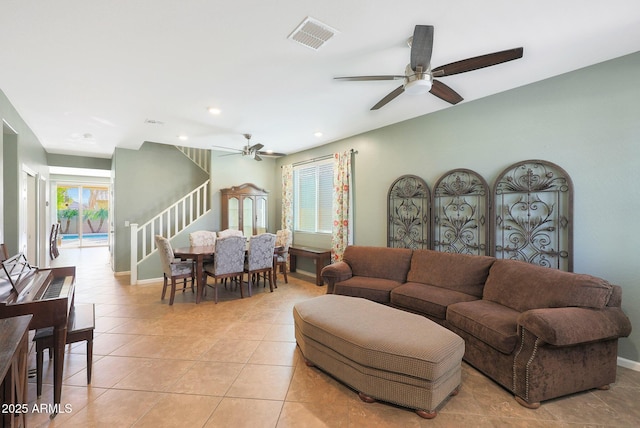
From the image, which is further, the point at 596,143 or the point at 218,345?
the point at 218,345

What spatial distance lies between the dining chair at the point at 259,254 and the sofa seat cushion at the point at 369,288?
4.68 ft

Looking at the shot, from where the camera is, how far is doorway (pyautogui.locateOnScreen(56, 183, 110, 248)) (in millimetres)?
10273

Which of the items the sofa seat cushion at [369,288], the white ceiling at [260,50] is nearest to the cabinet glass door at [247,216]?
the white ceiling at [260,50]

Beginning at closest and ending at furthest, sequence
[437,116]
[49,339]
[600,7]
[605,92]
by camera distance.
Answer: [600,7]
[49,339]
[605,92]
[437,116]

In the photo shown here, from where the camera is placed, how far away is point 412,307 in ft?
10.2

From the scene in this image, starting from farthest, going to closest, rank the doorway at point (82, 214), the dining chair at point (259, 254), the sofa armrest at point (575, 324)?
the doorway at point (82, 214)
the dining chair at point (259, 254)
the sofa armrest at point (575, 324)

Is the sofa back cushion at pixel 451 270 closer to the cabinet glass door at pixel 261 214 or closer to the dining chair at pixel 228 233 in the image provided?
the dining chair at pixel 228 233

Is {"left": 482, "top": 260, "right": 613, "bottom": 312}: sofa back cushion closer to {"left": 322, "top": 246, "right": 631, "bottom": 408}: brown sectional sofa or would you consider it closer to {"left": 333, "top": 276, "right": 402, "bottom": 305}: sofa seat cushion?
{"left": 322, "top": 246, "right": 631, "bottom": 408}: brown sectional sofa

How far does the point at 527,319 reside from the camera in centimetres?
201

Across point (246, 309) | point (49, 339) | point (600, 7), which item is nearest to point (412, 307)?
point (246, 309)

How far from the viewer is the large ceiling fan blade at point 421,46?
1.79 m

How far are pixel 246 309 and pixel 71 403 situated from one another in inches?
81.7

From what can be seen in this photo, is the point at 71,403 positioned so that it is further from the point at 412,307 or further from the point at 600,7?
the point at 600,7

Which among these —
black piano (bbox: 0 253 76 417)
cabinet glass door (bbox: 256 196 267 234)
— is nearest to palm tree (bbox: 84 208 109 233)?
cabinet glass door (bbox: 256 196 267 234)
